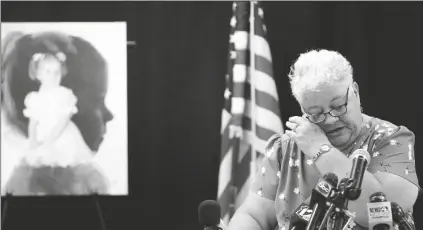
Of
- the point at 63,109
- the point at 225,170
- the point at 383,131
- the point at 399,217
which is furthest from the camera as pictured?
→ the point at 63,109

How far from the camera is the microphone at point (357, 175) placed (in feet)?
4.87

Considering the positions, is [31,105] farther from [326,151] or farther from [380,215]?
[380,215]

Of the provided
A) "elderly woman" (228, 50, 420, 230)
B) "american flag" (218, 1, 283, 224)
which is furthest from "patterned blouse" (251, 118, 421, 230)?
"american flag" (218, 1, 283, 224)

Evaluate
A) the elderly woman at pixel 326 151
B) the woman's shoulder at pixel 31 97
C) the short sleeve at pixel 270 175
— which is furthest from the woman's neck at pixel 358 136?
the woman's shoulder at pixel 31 97

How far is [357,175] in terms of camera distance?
59.4 inches

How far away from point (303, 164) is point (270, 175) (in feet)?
0.39

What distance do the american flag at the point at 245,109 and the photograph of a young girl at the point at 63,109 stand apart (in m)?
0.68

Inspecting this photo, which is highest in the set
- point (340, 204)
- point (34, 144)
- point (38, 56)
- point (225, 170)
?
point (38, 56)

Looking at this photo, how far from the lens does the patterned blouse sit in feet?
6.73

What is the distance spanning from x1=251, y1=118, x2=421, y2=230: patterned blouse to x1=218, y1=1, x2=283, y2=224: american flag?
7.00ft

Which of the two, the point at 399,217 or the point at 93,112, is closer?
the point at 399,217

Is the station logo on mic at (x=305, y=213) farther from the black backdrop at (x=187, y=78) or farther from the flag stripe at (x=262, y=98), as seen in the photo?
the black backdrop at (x=187, y=78)

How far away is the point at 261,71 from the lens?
4477 mm

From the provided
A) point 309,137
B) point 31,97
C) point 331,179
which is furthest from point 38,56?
point 331,179
